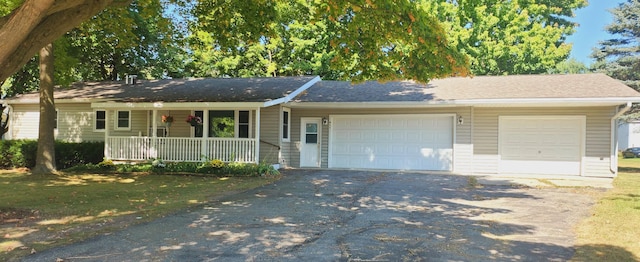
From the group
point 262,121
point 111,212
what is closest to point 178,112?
point 262,121

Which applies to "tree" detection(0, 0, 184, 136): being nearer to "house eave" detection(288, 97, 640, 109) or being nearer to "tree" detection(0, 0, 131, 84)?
"tree" detection(0, 0, 131, 84)

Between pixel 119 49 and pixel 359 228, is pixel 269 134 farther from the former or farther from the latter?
pixel 119 49

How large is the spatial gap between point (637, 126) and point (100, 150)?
1673 inches

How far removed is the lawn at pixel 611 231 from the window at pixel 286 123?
991 centimetres

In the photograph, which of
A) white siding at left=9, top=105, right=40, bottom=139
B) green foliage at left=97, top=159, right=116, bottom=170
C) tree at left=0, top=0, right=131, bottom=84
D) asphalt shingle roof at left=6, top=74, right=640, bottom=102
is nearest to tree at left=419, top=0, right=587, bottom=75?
asphalt shingle roof at left=6, top=74, right=640, bottom=102

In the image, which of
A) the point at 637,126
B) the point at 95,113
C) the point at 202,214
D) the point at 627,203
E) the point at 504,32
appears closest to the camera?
the point at 202,214

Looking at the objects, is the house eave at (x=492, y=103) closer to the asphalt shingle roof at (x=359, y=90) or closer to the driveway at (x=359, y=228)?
the asphalt shingle roof at (x=359, y=90)

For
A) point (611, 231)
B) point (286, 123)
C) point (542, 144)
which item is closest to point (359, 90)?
point (286, 123)

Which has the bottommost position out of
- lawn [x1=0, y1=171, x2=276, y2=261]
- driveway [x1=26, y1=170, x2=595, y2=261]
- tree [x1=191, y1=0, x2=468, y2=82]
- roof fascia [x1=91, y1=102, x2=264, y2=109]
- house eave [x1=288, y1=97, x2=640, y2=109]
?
lawn [x1=0, y1=171, x2=276, y2=261]

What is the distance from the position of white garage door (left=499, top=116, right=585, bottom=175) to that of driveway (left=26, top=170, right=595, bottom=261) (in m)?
4.11

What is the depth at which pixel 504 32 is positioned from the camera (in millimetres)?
26406

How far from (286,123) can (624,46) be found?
21.6m

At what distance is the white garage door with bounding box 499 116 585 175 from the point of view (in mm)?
13852

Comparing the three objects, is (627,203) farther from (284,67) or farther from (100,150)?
(284,67)
